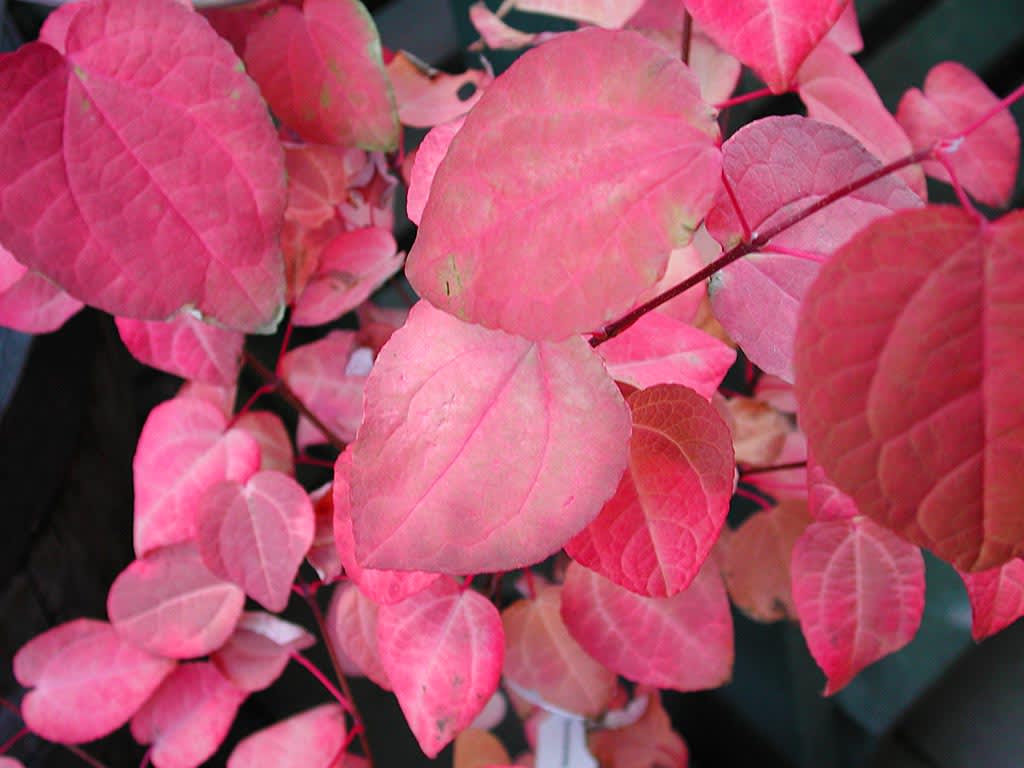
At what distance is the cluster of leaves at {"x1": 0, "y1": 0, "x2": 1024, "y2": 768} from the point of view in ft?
0.77

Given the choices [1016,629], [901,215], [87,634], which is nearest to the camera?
[901,215]

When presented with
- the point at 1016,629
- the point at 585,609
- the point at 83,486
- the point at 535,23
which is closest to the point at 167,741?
the point at 83,486

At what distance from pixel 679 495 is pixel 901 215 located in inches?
6.9

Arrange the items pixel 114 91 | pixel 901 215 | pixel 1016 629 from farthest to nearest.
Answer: pixel 1016 629 < pixel 114 91 < pixel 901 215

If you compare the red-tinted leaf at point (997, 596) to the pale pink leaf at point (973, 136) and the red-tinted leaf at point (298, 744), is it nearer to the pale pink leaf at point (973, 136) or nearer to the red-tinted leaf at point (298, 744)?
the pale pink leaf at point (973, 136)

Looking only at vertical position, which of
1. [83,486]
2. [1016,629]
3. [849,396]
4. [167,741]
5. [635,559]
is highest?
[849,396]

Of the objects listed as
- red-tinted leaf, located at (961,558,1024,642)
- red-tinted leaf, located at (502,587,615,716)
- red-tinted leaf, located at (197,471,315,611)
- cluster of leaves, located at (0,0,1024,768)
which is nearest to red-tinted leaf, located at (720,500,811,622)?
cluster of leaves, located at (0,0,1024,768)

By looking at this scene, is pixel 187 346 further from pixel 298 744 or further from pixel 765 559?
pixel 765 559

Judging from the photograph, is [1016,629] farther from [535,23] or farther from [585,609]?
[535,23]

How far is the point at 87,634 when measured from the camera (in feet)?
2.02

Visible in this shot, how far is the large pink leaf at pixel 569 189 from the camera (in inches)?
10.0

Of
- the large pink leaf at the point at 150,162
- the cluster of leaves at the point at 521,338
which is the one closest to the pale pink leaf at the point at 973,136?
the cluster of leaves at the point at 521,338

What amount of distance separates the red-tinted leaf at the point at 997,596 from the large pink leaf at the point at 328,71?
0.40 metres

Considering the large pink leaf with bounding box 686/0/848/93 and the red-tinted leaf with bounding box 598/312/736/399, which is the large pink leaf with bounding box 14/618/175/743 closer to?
the red-tinted leaf with bounding box 598/312/736/399
